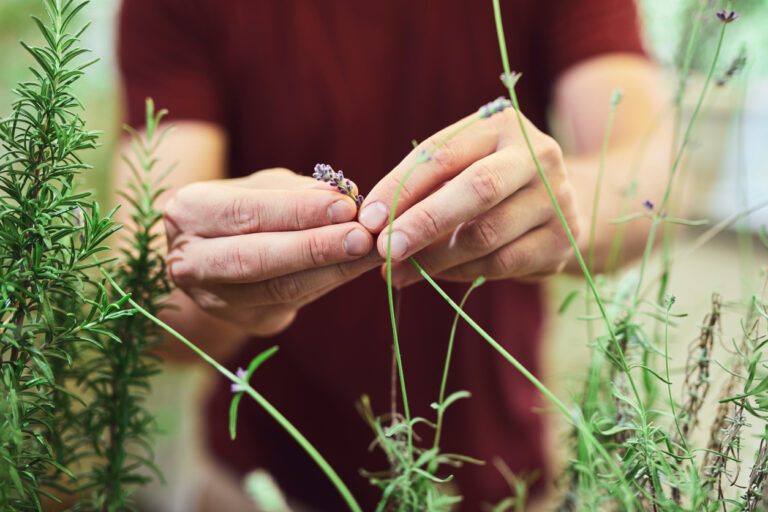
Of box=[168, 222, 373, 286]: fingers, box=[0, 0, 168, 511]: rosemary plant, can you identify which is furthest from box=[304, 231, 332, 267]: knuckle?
box=[0, 0, 168, 511]: rosemary plant

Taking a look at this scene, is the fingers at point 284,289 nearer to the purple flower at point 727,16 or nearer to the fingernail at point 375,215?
the fingernail at point 375,215

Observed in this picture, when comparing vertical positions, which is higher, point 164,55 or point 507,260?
point 164,55

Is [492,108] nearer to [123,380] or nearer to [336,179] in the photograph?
[336,179]

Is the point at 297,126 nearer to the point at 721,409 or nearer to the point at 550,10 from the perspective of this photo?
the point at 550,10

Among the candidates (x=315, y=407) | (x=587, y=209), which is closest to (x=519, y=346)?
(x=315, y=407)

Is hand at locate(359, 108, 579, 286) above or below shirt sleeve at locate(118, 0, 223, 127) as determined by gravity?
below

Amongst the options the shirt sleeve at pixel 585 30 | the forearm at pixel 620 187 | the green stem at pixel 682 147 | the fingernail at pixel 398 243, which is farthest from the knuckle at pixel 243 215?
the shirt sleeve at pixel 585 30

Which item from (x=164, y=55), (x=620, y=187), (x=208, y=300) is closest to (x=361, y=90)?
(x=164, y=55)

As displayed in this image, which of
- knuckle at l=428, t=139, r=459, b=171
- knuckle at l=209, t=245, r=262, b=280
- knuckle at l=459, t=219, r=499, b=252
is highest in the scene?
knuckle at l=428, t=139, r=459, b=171

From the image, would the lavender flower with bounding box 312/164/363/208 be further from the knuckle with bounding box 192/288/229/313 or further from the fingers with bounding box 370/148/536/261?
the knuckle with bounding box 192/288/229/313
